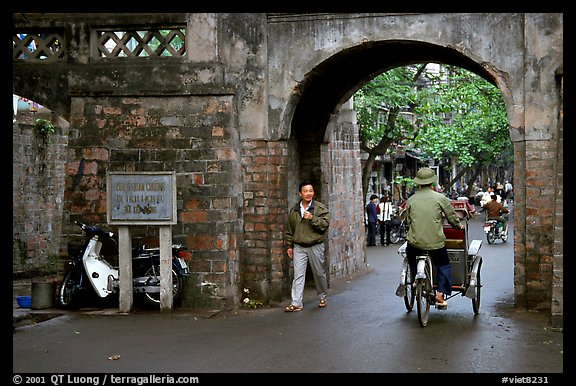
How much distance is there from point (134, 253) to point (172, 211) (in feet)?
3.44

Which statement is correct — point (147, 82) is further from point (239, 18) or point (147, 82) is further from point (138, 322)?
point (138, 322)

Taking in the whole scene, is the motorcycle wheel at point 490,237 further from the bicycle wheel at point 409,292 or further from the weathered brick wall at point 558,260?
the weathered brick wall at point 558,260

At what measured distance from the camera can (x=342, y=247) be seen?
1466 cm

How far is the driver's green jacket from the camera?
9.41m

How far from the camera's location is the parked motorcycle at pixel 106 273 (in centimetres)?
1063

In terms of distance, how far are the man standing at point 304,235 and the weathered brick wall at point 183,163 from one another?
844mm


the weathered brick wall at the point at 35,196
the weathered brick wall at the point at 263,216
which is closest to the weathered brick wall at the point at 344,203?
the weathered brick wall at the point at 263,216

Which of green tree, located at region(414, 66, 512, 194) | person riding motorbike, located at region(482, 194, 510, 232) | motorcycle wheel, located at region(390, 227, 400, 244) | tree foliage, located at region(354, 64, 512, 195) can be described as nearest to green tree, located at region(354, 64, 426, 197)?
tree foliage, located at region(354, 64, 512, 195)

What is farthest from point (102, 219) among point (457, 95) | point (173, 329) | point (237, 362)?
point (457, 95)

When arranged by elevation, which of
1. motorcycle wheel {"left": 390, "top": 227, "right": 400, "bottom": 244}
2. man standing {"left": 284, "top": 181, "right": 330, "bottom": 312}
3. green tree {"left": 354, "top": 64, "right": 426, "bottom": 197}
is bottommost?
motorcycle wheel {"left": 390, "top": 227, "right": 400, "bottom": 244}

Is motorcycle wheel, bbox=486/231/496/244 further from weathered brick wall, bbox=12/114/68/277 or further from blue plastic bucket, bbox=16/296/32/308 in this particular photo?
blue plastic bucket, bbox=16/296/32/308

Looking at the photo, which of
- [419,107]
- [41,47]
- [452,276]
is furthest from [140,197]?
[419,107]

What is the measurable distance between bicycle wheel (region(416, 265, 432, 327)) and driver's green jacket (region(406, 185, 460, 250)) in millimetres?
339

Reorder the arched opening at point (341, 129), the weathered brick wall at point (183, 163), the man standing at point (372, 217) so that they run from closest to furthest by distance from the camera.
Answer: the weathered brick wall at point (183, 163), the arched opening at point (341, 129), the man standing at point (372, 217)
